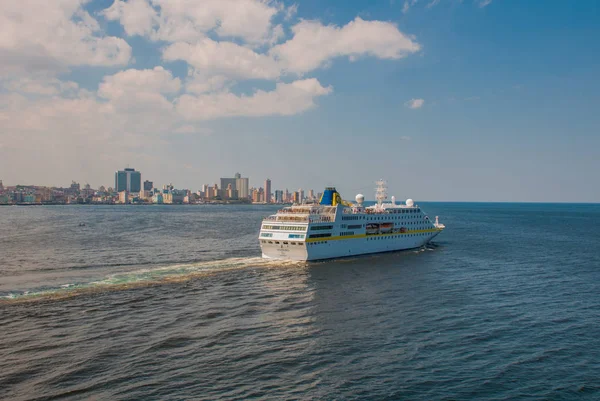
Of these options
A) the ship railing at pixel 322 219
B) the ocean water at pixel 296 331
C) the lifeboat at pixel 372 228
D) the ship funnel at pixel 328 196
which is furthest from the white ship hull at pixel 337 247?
the ship funnel at pixel 328 196

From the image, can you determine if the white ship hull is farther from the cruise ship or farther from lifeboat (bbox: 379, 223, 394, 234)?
lifeboat (bbox: 379, 223, 394, 234)

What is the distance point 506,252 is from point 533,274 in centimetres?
1926

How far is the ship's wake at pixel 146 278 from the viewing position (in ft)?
122

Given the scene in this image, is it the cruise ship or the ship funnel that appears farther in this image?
the ship funnel

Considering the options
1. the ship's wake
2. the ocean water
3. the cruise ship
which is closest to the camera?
the ocean water

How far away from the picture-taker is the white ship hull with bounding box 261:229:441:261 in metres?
55.9

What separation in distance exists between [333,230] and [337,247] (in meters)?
2.52

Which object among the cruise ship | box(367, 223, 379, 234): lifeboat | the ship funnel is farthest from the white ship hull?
the ship funnel

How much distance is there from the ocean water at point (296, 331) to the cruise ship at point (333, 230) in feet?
8.96

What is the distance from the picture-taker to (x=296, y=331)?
29.8m

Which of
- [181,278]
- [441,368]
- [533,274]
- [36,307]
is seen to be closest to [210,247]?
[181,278]

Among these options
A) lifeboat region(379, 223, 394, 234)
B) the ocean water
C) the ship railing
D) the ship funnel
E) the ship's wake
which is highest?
the ship funnel

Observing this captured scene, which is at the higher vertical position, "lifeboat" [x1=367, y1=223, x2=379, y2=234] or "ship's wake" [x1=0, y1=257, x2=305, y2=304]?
"lifeboat" [x1=367, y1=223, x2=379, y2=234]

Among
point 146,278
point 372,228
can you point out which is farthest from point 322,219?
point 146,278
